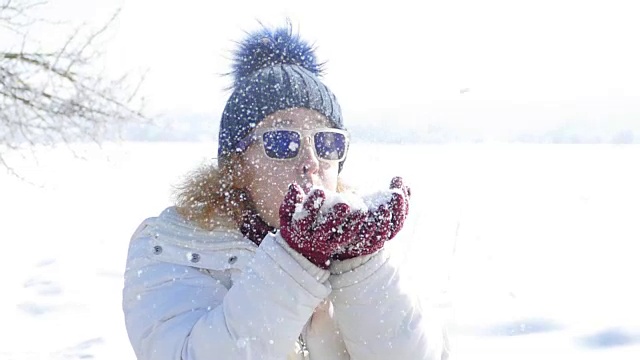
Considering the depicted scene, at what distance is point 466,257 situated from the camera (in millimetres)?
7055

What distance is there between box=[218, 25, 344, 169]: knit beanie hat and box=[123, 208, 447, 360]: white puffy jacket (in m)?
0.32

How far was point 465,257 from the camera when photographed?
7055 millimetres

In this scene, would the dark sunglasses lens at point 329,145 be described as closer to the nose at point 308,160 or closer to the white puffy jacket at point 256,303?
the nose at point 308,160

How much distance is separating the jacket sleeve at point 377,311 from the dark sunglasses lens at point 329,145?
15.2 inches

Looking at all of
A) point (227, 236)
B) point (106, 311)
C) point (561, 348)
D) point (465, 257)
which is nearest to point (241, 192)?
point (227, 236)

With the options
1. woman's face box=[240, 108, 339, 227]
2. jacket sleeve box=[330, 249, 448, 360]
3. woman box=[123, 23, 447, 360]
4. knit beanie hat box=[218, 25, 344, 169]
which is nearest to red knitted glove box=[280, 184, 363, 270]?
woman box=[123, 23, 447, 360]

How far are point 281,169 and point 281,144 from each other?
0.06 m

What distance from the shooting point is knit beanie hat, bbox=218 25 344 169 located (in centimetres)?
190

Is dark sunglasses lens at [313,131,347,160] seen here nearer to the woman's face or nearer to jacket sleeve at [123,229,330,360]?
the woman's face

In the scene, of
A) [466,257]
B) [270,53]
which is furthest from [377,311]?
[466,257]

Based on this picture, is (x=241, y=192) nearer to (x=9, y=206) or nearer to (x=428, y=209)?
(x=428, y=209)

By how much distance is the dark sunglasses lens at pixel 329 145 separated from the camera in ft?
5.74

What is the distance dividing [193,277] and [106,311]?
4.03m

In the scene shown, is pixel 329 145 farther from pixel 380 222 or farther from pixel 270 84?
pixel 380 222
